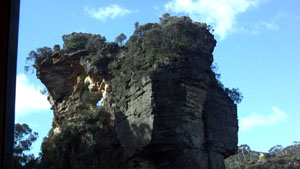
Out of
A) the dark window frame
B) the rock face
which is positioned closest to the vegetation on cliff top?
the rock face

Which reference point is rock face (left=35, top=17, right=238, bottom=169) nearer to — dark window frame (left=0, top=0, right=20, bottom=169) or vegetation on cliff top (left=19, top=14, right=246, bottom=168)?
vegetation on cliff top (left=19, top=14, right=246, bottom=168)

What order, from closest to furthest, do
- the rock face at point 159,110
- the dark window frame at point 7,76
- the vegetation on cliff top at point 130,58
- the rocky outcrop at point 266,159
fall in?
1. the dark window frame at point 7,76
2. the rock face at point 159,110
3. the vegetation on cliff top at point 130,58
4. the rocky outcrop at point 266,159

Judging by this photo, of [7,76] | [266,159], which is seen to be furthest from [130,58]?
[266,159]

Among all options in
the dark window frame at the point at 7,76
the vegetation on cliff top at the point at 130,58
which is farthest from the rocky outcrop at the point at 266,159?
the dark window frame at the point at 7,76

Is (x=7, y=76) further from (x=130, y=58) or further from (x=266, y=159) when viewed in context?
(x=266, y=159)

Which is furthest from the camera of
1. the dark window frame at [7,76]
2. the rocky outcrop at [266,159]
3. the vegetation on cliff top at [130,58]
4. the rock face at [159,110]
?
the rocky outcrop at [266,159]

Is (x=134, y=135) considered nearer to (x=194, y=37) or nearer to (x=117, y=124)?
(x=117, y=124)

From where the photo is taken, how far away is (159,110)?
20.3 meters

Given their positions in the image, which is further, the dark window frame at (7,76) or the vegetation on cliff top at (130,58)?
the vegetation on cliff top at (130,58)

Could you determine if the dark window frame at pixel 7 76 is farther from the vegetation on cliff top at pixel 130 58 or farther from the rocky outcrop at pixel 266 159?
the rocky outcrop at pixel 266 159

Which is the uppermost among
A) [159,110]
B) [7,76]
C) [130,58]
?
[130,58]

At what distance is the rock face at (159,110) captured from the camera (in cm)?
2017

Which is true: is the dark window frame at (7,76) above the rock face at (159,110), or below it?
below

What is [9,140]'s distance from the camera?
2389 mm
